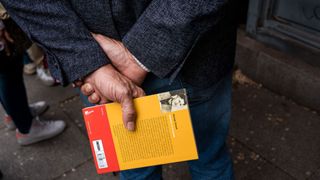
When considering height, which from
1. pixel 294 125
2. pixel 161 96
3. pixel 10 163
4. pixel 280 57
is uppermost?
pixel 161 96

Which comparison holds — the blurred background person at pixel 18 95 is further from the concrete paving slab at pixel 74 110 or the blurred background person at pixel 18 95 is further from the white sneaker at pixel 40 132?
the concrete paving slab at pixel 74 110

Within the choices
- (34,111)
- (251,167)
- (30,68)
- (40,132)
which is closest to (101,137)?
(251,167)

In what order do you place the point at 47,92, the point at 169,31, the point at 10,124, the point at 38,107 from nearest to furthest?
the point at 169,31 < the point at 10,124 < the point at 38,107 < the point at 47,92

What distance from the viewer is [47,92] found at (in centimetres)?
349

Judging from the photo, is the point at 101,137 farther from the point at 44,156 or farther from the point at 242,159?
the point at 44,156

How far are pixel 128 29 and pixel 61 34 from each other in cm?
23

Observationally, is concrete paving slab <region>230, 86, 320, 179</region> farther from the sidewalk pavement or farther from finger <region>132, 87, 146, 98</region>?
finger <region>132, 87, 146, 98</region>

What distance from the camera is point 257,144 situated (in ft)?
8.52

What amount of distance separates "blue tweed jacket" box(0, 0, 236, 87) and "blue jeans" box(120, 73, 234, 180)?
0.46 feet

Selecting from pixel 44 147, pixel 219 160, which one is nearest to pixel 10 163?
pixel 44 147

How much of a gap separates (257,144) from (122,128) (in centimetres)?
166

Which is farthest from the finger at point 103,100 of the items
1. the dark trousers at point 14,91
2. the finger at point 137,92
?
the dark trousers at point 14,91

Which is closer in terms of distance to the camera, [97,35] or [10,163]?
[97,35]

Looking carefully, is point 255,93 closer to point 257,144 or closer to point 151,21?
point 257,144
